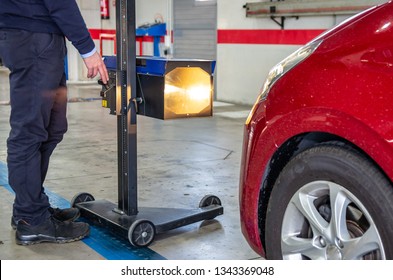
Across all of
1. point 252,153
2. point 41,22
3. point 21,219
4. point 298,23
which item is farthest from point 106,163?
point 298,23

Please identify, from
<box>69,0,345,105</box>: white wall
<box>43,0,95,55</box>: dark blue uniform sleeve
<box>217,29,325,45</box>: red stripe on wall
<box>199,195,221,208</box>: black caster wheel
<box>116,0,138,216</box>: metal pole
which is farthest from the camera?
<box>69,0,345,105</box>: white wall

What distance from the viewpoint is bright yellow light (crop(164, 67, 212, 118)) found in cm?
327

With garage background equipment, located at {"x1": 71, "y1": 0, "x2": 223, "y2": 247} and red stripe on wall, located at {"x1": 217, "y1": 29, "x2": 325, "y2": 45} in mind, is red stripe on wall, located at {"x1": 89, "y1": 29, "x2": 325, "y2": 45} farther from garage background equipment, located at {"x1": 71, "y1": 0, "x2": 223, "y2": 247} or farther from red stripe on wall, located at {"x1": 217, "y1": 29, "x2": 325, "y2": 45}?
garage background equipment, located at {"x1": 71, "y1": 0, "x2": 223, "y2": 247}

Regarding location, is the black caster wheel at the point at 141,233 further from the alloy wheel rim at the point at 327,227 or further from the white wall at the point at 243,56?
the white wall at the point at 243,56

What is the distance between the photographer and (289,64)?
2.37m

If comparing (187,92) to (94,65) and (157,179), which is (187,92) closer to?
(94,65)

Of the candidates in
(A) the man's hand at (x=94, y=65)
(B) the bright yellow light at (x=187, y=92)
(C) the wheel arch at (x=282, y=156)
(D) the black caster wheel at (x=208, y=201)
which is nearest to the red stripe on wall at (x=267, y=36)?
(D) the black caster wheel at (x=208, y=201)

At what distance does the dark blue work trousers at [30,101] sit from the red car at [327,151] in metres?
1.19

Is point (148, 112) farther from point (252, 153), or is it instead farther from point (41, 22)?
point (252, 153)

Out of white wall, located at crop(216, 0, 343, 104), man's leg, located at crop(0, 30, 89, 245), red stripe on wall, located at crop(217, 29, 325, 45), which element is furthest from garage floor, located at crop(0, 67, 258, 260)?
red stripe on wall, located at crop(217, 29, 325, 45)

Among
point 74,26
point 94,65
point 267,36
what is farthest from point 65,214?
point 267,36

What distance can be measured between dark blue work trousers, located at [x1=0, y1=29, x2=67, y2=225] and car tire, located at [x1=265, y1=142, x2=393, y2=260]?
1.41m

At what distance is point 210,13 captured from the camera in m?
11.0

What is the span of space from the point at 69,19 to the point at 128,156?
0.81 meters
